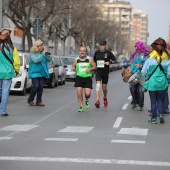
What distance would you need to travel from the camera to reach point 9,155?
7789 millimetres

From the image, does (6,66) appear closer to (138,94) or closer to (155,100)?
(155,100)

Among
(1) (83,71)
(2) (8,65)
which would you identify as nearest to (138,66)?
(1) (83,71)

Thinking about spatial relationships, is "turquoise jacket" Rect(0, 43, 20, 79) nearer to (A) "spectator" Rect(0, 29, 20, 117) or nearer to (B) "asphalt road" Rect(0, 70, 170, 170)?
(A) "spectator" Rect(0, 29, 20, 117)

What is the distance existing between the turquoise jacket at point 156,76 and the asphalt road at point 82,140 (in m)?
0.82

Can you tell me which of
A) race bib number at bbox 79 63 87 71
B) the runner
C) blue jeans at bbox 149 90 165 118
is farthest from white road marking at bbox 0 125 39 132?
race bib number at bbox 79 63 87 71

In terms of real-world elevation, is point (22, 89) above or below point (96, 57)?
below

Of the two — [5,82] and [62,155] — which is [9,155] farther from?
[5,82]

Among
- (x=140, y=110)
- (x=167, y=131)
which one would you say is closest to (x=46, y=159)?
(x=167, y=131)

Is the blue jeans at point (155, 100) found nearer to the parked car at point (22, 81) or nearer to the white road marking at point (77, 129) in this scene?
the white road marking at point (77, 129)

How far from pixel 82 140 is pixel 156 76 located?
3.46m

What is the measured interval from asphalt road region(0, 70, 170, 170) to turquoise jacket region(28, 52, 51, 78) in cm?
130

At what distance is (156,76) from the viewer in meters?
12.1

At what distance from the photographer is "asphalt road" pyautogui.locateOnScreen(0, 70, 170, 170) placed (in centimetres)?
725

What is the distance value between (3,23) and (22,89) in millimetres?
9331
